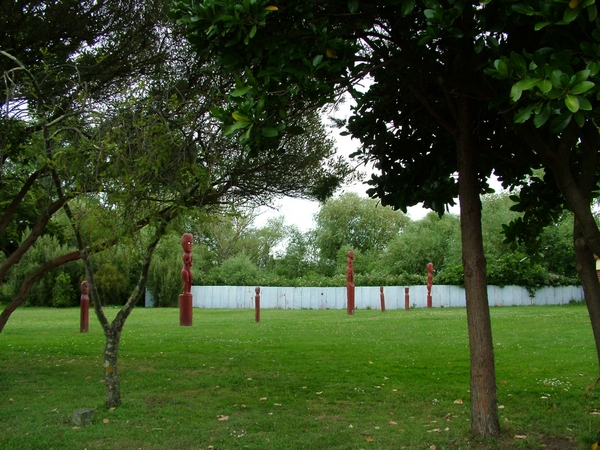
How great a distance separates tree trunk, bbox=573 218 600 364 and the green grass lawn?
1.18 m

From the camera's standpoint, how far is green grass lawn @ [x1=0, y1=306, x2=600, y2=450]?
5605 mm

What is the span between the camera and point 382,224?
5028cm

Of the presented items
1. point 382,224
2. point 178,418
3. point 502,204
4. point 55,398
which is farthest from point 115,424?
point 382,224

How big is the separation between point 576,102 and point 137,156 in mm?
4084

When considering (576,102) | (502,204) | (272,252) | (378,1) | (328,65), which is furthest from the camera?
(272,252)

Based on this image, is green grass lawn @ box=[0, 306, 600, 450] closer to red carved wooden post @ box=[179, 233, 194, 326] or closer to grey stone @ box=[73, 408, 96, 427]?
grey stone @ box=[73, 408, 96, 427]

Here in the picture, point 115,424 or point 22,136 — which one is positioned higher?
point 22,136

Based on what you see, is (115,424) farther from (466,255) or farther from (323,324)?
(323,324)

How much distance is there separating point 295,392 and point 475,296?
320cm

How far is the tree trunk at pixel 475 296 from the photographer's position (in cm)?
527

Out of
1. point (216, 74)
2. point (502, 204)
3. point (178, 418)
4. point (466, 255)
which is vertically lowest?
point (178, 418)

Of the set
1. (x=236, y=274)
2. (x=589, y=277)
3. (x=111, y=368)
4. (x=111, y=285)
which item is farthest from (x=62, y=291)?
(x=589, y=277)

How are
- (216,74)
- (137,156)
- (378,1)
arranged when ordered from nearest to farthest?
(378,1) < (137,156) < (216,74)

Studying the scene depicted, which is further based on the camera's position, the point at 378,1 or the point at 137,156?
the point at 137,156
